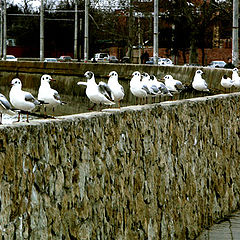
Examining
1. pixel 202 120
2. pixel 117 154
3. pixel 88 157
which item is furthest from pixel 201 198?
pixel 88 157

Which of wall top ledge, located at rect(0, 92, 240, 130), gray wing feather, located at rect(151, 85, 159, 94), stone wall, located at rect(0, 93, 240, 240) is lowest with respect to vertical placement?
stone wall, located at rect(0, 93, 240, 240)

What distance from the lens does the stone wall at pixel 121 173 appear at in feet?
17.6

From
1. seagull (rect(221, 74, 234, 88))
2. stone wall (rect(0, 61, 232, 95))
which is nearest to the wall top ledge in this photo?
seagull (rect(221, 74, 234, 88))

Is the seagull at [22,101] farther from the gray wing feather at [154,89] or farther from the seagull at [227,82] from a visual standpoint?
the seagull at [227,82]

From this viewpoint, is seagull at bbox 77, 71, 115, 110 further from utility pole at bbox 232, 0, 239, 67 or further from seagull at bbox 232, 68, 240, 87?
utility pole at bbox 232, 0, 239, 67

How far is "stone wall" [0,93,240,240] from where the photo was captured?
538cm

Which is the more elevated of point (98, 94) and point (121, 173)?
point (98, 94)

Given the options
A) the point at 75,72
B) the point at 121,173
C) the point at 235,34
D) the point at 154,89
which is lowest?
the point at 121,173

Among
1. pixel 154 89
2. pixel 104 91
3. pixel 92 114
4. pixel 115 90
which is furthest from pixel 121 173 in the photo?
pixel 154 89

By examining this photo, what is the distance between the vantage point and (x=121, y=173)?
273 inches

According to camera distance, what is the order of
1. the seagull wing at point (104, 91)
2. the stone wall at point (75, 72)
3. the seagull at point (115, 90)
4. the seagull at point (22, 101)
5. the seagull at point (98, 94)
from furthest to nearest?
the stone wall at point (75, 72) < the seagull at point (115, 90) < the seagull wing at point (104, 91) < the seagull at point (98, 94) < the seagull at point (22, 101)

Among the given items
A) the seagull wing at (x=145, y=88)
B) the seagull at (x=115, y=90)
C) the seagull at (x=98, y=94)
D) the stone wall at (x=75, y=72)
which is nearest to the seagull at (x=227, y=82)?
the stone wall at (x=75, y=72)

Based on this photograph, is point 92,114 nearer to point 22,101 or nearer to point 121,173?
point 121,173

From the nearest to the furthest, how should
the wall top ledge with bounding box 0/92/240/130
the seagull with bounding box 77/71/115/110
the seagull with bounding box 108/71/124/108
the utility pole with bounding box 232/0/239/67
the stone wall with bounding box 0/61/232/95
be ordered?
the wall top ledge with bounding box 0/92/240/130
the seagull with bounding box 77/71/115/110
the seagull with bounding box 108/71/124/108
the stone wall with bounding box 0/61/232/95
the utility pole with bounding box 232/0/239/67
